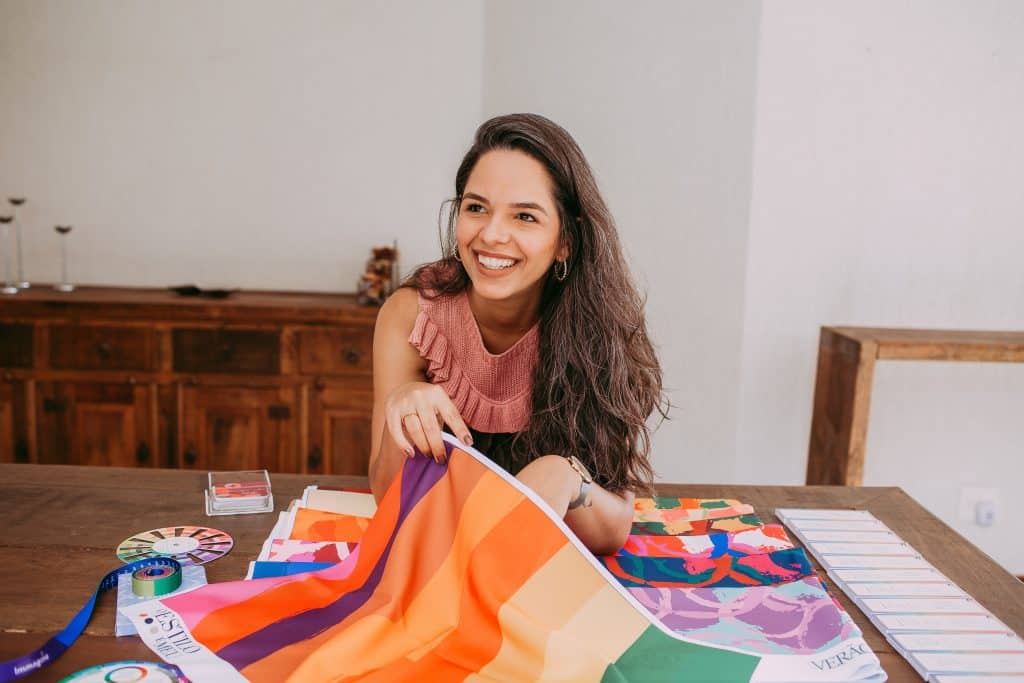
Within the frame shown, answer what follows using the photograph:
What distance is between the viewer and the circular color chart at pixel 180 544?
4.30 ft

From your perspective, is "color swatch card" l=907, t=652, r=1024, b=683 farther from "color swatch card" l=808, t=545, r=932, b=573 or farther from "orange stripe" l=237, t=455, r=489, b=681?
"orange stripe" l=237, t=455, r=489, b=681

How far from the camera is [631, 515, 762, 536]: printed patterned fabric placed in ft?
4.91

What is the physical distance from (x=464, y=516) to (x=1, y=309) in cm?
297

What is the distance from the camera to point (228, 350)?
3.45m

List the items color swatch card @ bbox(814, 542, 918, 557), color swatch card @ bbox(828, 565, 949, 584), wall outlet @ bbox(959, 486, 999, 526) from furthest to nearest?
wall outlet @ bbox(959, 486, 999, 526)
color swatch card @ bbox(814, 542, 918, 557)
color swatch card @ bbox(828, 565, 949, 584)

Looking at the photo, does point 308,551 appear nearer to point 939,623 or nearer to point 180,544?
point 180,544

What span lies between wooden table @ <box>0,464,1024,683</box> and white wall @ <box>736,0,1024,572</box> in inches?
58.5

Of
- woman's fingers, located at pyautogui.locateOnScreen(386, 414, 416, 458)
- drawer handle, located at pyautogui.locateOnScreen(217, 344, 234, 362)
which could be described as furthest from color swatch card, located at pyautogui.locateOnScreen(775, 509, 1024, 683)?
drawer handle, located at pyautogui.locateOnScreen(217, 344, 234, 362)

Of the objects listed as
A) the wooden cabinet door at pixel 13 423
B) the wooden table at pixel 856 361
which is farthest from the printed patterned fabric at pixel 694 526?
the wooden cabinet door at pixel 13 423

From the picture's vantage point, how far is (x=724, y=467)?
3.25 metres

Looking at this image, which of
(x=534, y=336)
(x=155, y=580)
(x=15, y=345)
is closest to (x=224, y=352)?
(x=15, y=345)

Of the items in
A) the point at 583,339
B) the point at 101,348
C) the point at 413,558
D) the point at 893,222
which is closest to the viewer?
the point at 413,558

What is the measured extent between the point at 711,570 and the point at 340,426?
93.4 inches

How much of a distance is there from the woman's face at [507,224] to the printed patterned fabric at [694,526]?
49 cm
